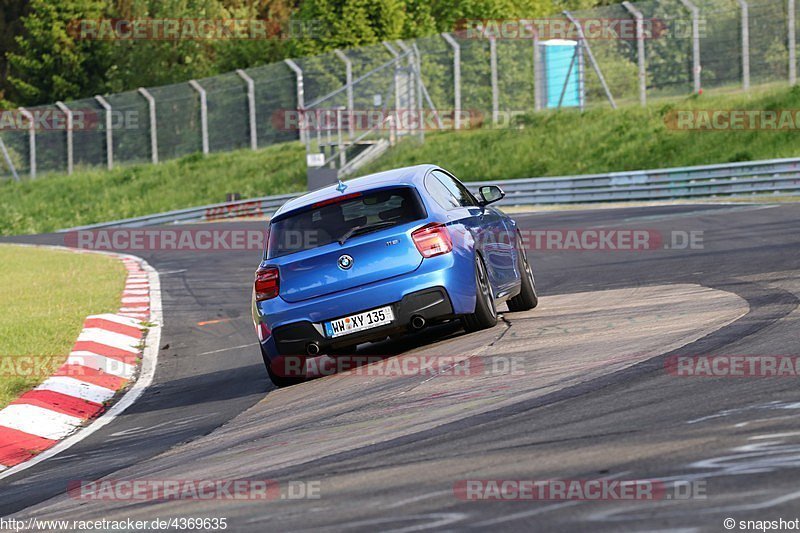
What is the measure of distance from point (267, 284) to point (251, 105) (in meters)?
36.5

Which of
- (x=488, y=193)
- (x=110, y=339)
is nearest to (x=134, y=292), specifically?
(x=110, y=339)

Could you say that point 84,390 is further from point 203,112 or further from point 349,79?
point 203,112

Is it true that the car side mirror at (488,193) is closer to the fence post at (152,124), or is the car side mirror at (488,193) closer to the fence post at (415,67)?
the fence post at (415,67)

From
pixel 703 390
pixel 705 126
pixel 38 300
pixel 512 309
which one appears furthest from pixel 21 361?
pixel 705 126

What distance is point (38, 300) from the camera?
57.6 feet

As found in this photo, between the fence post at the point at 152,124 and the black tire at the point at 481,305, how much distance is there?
38858mm

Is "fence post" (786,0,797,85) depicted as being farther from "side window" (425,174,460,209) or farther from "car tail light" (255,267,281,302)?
"car tail light" (255,267,281,302)

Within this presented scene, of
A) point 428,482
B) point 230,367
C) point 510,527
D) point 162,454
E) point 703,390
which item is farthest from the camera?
point 230,367

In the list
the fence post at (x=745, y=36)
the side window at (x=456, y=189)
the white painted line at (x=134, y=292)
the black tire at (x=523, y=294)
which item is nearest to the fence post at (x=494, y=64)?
the fence post at (x=745, y=36)

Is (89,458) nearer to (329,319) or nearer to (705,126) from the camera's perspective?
(329,319)

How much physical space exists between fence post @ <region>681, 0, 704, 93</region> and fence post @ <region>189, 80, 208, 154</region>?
18.8 meters

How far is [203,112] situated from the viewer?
47.4 metres

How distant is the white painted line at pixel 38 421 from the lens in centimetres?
934

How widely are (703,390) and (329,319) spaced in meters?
3.68
